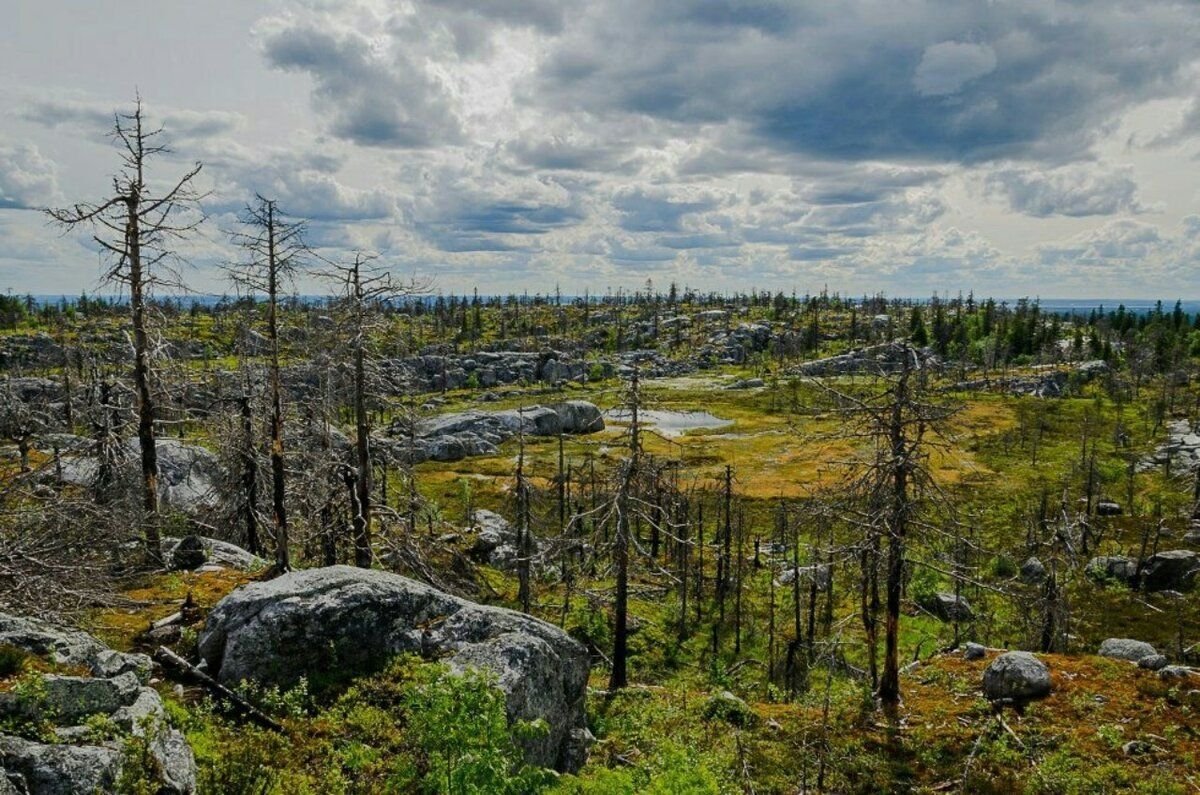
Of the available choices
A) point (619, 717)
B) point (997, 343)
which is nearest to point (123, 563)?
point (619, 717)

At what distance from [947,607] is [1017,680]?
32346 millimetres

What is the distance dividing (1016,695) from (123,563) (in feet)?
74.5

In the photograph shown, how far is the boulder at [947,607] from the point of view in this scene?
46656 millimetres

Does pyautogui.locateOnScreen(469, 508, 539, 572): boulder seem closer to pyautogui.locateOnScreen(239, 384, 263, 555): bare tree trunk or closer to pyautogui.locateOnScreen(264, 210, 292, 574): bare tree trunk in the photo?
pyautogui.locateOnScreen(239, 384, 263, 555): bare tree trunk

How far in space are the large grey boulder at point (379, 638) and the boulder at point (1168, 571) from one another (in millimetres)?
55172

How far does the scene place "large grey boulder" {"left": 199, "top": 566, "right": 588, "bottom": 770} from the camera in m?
11.5

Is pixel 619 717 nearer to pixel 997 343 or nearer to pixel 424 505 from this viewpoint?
pixel 424 505

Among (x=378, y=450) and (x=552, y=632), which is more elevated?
(x=378, y=450)

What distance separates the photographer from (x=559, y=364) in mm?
156125

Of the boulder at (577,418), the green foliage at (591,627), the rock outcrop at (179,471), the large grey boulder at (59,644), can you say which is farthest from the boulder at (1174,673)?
the boulder at (577,418)

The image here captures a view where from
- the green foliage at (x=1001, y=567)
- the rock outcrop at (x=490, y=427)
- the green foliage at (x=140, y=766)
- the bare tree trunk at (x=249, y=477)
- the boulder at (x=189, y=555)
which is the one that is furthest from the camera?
the rock outcrop at (x=490, y=427)

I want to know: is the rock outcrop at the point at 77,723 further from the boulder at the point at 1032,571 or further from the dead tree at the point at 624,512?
the boulder at the point at 1032,571

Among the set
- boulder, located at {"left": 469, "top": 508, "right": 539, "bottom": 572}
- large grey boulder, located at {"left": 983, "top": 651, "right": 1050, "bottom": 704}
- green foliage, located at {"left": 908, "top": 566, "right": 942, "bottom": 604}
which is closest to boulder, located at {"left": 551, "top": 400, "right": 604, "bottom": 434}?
boulder, located at {"left": 469, "top": 508, "right": 539, "bottom": 572}

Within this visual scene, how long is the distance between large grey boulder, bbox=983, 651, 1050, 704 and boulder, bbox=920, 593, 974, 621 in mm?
29810
